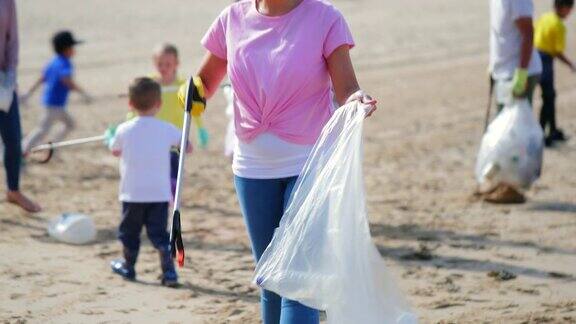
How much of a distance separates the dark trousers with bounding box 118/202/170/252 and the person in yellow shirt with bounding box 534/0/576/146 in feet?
17.8

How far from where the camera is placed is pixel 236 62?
180 inches

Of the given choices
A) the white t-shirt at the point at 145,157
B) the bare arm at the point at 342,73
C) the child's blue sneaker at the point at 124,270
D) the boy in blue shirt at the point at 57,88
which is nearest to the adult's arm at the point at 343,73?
the bare arm at the point at 342,73

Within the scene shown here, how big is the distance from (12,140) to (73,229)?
732 millimetres

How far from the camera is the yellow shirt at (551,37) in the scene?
11.0 metres

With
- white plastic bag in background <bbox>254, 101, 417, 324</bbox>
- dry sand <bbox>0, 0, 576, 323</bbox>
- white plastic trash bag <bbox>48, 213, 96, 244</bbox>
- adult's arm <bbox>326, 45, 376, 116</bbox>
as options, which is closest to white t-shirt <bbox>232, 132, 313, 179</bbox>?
white plastic bag in background <bbox>254, 101, 417, 324</bbox>

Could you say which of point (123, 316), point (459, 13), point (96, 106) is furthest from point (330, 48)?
point (459, 13)

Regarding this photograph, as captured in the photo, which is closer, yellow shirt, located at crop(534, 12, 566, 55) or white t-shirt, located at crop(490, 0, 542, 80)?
white t-shirt, located at crop(490, 0, 542, 80)

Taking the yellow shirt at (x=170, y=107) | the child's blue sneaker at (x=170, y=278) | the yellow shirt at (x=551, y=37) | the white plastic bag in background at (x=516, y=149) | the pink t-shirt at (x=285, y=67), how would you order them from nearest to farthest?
the pink t-shirt at (x=285, y=67)
the child's blue sneaker at (x=170, y=278)
the yellow shirt at (x=170, y=107)
the white plastic bag in background at (x=516, y=149)
the yellow shirt at (x=551, y=37)

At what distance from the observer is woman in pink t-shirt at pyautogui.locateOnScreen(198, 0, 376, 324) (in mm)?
4449

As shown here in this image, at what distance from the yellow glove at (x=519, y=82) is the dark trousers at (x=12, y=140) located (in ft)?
11.6

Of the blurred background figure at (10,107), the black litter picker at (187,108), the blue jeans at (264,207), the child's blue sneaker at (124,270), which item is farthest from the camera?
the blurred background figure at (10,107)

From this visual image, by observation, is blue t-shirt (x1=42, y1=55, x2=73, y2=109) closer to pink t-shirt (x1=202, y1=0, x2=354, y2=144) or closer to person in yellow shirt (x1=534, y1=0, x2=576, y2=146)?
person in yellow shirt (x1=534, y1=0, x2=576, y2=146)

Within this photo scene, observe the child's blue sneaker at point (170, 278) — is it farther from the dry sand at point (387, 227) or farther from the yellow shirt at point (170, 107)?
the yellow shirt at point (170, 107)

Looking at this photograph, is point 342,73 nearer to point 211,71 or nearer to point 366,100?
point 366,100
